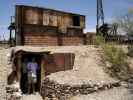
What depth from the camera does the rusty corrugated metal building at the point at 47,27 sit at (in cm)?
2753

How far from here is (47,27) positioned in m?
29.1

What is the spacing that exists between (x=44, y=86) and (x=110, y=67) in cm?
556

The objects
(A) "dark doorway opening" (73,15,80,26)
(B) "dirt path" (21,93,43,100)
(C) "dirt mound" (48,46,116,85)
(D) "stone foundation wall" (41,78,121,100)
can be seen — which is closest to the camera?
(D) "stone foundation wall" (41,78,121,100)

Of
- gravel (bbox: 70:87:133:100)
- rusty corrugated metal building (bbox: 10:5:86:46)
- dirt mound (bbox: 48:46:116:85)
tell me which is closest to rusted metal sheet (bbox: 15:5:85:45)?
rusty corrugated metal building (bbox: 10:5:86:46)

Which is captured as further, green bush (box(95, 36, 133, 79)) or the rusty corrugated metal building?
the rusty corrugated metal building

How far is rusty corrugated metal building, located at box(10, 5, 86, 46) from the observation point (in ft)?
90.3

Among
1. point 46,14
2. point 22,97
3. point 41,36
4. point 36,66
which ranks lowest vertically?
point 22,97

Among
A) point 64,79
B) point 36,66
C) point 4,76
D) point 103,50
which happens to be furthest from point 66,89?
point 103,50

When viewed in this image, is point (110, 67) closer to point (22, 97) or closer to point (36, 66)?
point (36, 66)

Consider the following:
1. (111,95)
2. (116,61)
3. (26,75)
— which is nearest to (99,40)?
(116,61)

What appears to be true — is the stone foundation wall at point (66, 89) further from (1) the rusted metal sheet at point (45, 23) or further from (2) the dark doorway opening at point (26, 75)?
(1) the rusted metal sheet at point (45, 23)

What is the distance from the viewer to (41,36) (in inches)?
1121

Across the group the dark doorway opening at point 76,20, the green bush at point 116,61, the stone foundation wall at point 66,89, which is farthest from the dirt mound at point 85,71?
the dark doorway opening at point 76,20

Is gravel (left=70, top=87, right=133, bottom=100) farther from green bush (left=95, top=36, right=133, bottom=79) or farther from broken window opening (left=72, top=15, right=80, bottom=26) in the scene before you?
broken window opening (left=72, top=15, right=80, bottom=26)
